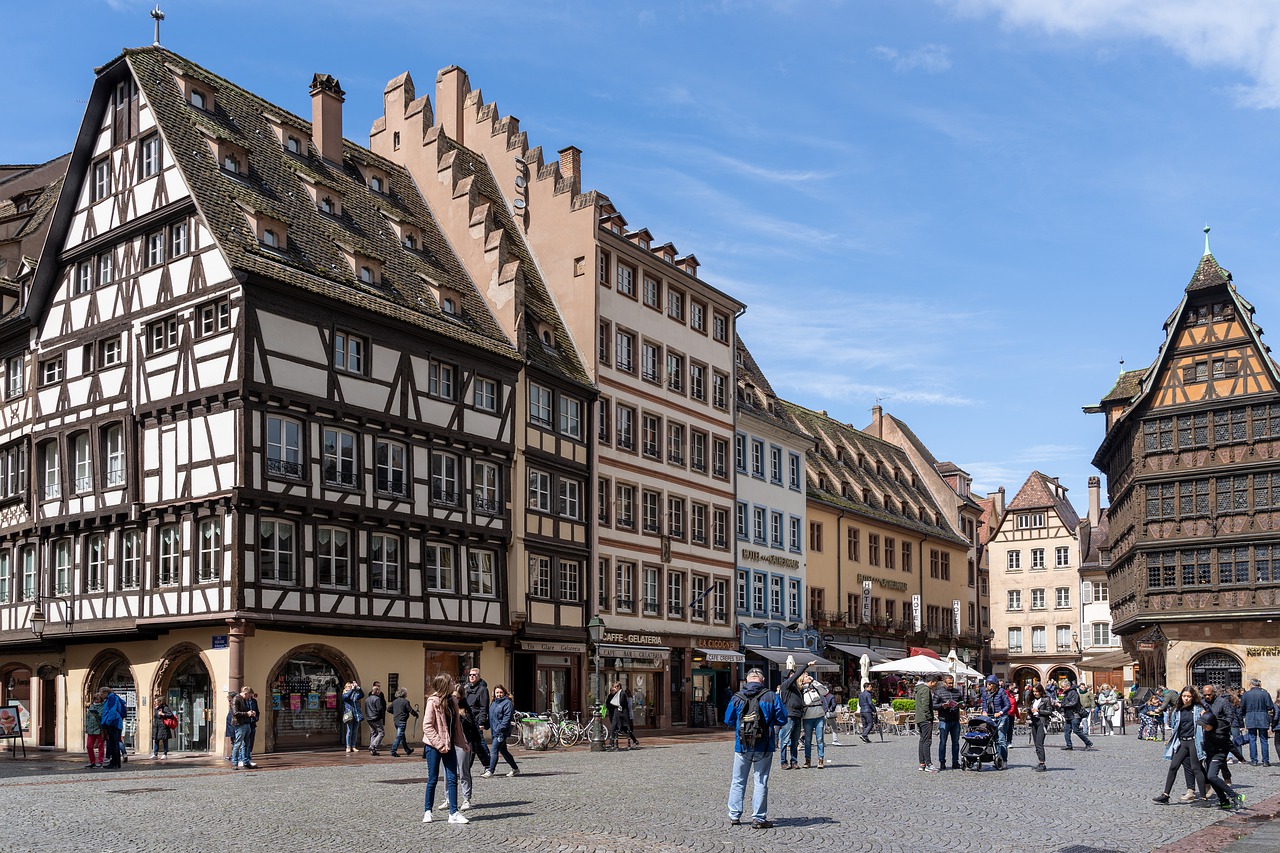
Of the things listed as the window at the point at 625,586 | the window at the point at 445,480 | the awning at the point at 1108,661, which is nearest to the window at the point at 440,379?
the window at the point at 445,480

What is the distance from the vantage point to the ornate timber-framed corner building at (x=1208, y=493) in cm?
5481

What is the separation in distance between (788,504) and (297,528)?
27.7m

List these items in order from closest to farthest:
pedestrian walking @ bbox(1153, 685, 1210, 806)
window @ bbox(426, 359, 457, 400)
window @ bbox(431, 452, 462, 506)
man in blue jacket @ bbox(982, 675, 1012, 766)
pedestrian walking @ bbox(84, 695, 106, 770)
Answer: pedestrian walking @ bbox(1153, 685, 1210, 806), man in blue jacket @ bbox(982, 675, 1012, 766), pedestrian walking @ bbox(84, 695, 106, 770), window @ bbox(431, 452, 462, 506), window @ bbox(426, 359, 457, 400)

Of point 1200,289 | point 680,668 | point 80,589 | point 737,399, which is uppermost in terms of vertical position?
point 1200,289

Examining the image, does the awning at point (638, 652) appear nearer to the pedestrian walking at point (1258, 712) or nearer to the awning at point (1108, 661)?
the pedestrian walking at point (1258, 712)

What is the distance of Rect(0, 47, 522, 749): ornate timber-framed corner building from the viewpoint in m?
31.6

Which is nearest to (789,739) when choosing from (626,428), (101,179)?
(626,428)

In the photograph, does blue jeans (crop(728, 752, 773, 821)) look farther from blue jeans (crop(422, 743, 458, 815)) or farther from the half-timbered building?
the half-timbered building

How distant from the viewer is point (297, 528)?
32.1m

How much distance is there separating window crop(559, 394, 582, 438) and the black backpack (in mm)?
26756

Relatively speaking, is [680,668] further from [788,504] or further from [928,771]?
[928,771]

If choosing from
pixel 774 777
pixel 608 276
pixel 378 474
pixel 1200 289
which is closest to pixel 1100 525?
pixel 1200 289

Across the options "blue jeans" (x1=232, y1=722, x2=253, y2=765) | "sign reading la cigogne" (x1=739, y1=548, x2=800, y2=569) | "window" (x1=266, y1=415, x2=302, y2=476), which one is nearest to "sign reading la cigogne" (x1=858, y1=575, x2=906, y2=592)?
"sign reading la cigogne" (x1=739, y1=548, x2=800, y2=569)

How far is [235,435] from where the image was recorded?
31.0 meters
